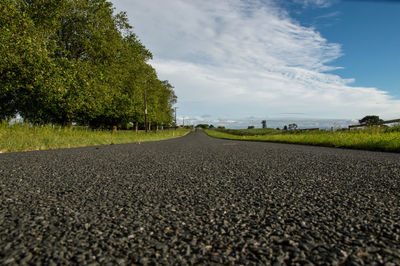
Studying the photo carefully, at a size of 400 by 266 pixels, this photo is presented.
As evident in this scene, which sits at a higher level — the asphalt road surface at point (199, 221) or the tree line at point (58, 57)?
the tree line at point (58, 57)

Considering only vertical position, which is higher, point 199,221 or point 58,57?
point 58,57

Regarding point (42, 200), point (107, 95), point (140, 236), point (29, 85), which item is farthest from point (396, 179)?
point (107, 95)

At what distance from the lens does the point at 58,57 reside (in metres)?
15.6

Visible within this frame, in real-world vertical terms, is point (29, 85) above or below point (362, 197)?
above

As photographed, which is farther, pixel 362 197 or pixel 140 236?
pixel 362 197

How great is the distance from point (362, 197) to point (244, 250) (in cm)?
192

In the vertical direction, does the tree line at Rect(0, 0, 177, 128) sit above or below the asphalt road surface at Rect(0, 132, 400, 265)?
above

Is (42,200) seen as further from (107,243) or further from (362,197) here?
(362,197)

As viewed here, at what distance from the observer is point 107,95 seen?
17781 millimetres

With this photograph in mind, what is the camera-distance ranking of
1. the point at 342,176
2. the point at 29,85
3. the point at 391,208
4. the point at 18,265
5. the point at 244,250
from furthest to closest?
1. the point at 29,85
2. the point at 342,176
3. the point at 391,208
4. the point at 244,250
5. the point at 18,265

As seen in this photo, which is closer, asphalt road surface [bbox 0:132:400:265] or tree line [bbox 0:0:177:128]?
asphalt road surface [bbox 0:132:400:265]

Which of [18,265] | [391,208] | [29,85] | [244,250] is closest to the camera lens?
[18,265]

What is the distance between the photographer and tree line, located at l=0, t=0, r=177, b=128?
12016 millimetres

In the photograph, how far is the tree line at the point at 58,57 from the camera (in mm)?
12016
